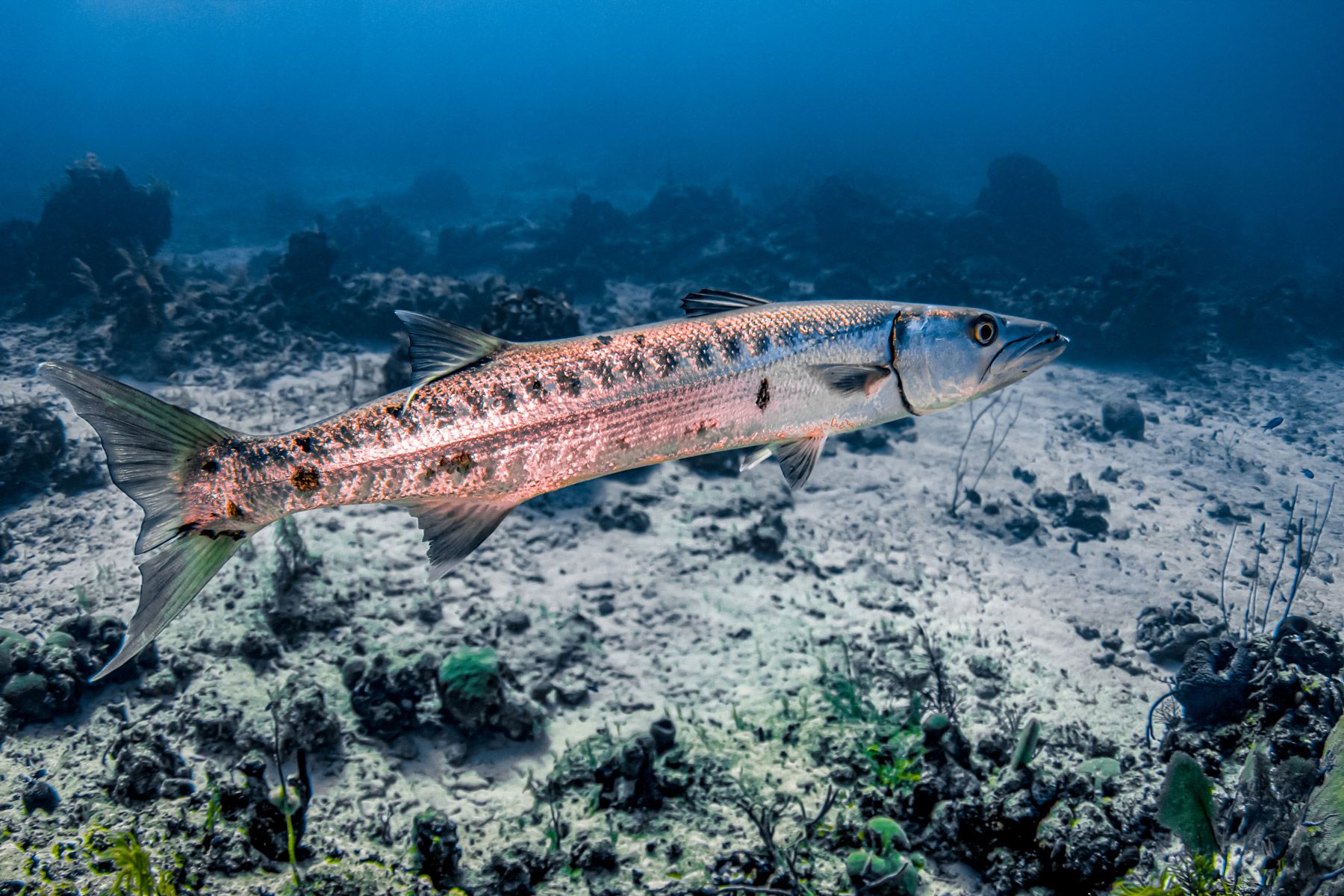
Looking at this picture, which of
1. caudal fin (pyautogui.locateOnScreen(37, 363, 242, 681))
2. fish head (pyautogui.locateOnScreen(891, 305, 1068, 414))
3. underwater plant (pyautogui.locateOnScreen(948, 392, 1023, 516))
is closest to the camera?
caudal fin (pyautogui.locateOnScreen(37, 363, 242, 681))

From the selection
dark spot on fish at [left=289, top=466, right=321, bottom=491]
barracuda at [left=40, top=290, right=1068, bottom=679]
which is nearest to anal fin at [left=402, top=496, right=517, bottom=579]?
barracuda at [left=40, top=290, right=1068, bottom=679]

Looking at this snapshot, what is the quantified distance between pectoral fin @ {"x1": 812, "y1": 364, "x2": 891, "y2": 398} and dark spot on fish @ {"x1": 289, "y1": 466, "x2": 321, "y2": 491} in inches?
80.6

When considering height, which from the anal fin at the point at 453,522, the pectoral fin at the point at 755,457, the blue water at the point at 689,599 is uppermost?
the pectoral fin at the point at 755,457

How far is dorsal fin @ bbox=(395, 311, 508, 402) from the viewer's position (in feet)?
7.75

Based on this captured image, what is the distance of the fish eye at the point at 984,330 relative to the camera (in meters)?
2.82

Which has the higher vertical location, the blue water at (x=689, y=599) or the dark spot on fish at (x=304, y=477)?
the dark spot on fish at (x=304, y=477)

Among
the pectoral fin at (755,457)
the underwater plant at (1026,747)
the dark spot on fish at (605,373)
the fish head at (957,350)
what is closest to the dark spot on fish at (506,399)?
the dark spot on fish at (605,373)

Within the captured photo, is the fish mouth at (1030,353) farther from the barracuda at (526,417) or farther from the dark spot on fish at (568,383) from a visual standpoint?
the dark spot on fish at (568,383)

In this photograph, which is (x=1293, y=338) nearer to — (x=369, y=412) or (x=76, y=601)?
(x=369, y=412)

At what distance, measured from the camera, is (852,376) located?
2.66 metres

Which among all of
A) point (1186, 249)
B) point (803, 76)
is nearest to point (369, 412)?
point (1186, 249)

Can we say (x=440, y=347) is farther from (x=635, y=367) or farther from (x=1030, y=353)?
(x=1030, y=353)

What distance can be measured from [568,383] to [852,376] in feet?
4.08

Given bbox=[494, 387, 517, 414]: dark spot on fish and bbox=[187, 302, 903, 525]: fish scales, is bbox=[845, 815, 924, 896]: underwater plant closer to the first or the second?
bbox=[187, 302, 903, 525]: fish scales
